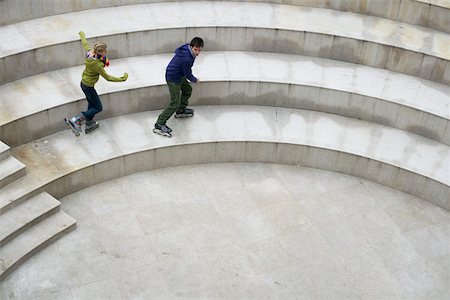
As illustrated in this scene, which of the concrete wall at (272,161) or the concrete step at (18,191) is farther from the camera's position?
the concrete wall at (272,161)

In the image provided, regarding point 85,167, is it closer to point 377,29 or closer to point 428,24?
point 377,29

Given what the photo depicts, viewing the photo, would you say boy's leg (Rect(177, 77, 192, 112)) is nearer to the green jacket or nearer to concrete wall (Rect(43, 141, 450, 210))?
concrete wall (Rect(43, 141, 450, 210))

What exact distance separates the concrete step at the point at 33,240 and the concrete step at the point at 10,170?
28.5 inches

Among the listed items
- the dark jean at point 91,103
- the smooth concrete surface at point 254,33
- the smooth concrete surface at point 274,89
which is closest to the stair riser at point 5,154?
the smooth concrete surface at point 274,89

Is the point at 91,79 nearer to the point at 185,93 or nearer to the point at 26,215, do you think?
the point at 185,93

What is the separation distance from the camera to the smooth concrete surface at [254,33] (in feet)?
34.4

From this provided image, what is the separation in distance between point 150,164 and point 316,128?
2757 mm

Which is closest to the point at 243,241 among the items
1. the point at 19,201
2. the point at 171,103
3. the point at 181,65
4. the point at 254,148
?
the point at 254,148

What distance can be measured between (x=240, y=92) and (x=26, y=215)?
4001 mm

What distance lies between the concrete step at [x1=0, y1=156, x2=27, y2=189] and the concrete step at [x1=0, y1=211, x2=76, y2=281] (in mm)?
723

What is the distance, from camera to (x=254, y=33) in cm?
1107

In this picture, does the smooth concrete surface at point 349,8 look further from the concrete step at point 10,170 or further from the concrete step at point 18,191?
the concrete step at point 18,191

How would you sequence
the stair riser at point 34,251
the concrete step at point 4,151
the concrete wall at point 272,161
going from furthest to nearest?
the concrete wall at point 272,161
the concrete step at point 4,151
the stair riser at point 34,251

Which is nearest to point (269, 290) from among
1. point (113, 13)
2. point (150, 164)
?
point (150, 164)
